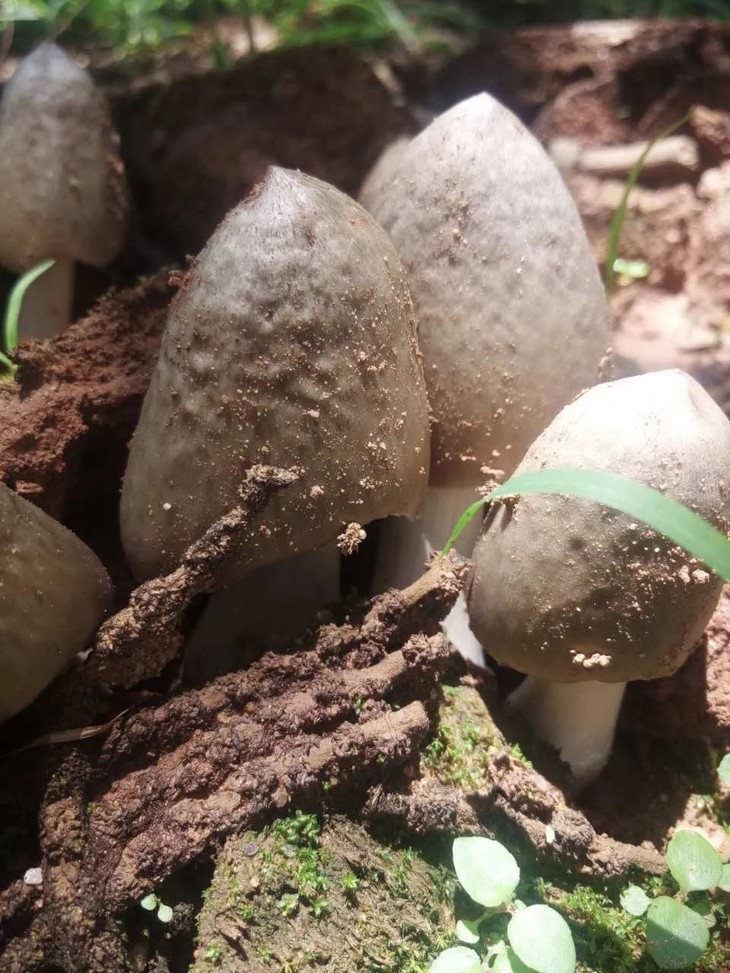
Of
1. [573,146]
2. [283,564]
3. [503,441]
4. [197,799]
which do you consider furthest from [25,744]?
[573,146]

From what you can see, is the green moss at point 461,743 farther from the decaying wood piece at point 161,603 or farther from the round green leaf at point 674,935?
the decaying wood piece at point 161,603

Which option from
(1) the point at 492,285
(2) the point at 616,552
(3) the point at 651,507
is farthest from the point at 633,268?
(3) the point at 651,507

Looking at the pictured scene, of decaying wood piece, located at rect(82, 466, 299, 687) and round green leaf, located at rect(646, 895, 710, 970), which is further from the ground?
decaying wood piece, located at rect(82, 466, 299, 687)

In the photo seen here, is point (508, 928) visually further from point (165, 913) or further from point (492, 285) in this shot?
point (492, 285)

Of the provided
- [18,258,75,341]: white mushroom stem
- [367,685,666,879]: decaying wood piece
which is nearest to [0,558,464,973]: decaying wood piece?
[367,685,666,879]: decaying wood piece

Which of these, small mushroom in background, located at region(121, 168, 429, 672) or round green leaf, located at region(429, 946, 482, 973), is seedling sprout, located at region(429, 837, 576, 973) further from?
small mushroom in background, located at region(121, 168, 429, 672)

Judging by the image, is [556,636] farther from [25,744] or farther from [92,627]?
[25,744]
